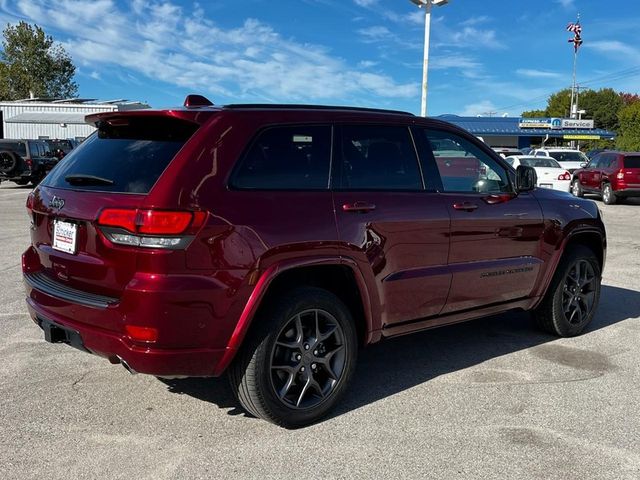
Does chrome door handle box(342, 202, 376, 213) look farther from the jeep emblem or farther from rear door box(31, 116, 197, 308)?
the jeep emblem

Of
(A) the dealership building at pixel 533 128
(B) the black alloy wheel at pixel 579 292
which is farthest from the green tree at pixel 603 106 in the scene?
(B) the black alloy wheel at pixel 579 292

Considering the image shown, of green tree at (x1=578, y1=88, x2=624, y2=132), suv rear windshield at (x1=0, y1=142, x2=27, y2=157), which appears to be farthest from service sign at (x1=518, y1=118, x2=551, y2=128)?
suv rear windshield at (x1=0, y1=142, x2=27, y2=157)

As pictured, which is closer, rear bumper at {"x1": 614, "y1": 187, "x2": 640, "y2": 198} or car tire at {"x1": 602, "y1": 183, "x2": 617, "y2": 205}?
rear bumper at {"x1": 614, "y1": 187, "x2": 640, "y2": 198}

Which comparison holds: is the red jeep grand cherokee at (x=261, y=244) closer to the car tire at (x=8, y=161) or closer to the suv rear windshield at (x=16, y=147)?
the car tire at (x=8, y=161)

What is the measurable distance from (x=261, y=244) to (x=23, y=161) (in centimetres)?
2330

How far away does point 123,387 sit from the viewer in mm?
4141

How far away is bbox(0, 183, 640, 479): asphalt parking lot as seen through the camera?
10.4 feet

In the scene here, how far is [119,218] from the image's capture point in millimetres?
3102

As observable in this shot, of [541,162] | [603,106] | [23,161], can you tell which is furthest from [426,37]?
[603,106]

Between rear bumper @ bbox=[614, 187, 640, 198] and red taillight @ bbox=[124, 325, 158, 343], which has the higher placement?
rear bumper @ bbox=[614, 187, 640, 198]

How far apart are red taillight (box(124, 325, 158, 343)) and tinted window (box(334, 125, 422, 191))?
55.3 inches

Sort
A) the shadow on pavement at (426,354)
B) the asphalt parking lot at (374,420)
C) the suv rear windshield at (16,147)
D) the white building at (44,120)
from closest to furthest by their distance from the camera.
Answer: the asphalt parking lot at (374,420) < the shadow on pavement at (426,354) < the suv rear windshield at (16,147) < the white building at (44,120)

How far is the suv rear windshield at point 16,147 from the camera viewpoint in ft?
77.3

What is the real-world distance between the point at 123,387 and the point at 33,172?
22.2 m
